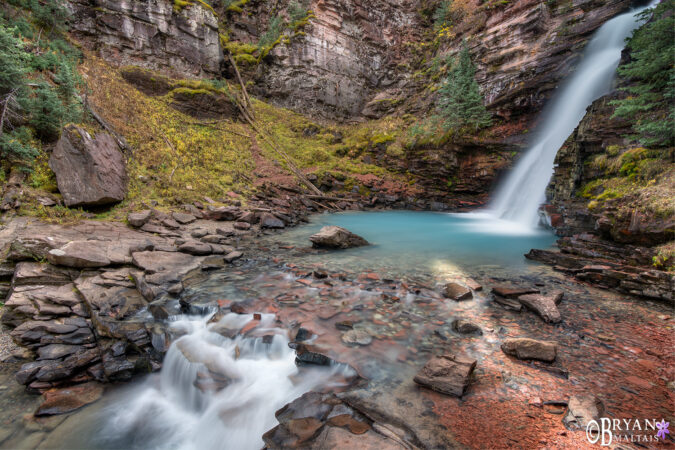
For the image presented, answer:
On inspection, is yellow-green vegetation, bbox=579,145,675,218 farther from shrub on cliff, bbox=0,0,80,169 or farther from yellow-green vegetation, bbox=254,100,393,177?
shrub on cliff, bbox=0,0,80,169

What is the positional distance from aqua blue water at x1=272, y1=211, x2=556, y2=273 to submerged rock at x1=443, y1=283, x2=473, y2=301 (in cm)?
164

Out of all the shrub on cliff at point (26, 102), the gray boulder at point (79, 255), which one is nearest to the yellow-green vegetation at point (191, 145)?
the shrub on cliff at point (26, 102)

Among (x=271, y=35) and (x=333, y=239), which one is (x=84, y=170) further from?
(x=271, y=35)

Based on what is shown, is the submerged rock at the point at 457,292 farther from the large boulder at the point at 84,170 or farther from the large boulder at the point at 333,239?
the large boulder at the point at 84,170

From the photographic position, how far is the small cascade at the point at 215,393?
339 cm

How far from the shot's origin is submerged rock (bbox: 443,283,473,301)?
18.7ft

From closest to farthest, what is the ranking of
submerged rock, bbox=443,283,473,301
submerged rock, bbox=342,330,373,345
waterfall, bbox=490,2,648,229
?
submerged rock, bbox=342,330,373,345 → submerged rock, bbox=443,283,473,301 → waterfall, bbox=490,2,648,229

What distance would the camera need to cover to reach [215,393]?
385 centimetres

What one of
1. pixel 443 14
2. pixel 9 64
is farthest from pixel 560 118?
pixel 9 64

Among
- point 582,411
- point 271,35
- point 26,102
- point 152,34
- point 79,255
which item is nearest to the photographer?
point 582,411

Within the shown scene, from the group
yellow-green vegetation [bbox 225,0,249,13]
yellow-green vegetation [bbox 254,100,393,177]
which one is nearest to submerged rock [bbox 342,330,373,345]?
yellow-green vegetation [bbox 254,100,393,177]

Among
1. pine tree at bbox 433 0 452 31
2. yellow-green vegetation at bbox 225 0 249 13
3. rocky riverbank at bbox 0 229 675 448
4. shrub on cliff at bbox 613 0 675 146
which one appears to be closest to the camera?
rocky riverbank at bbox 0 229 675 448

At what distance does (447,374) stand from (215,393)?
3.19 metres

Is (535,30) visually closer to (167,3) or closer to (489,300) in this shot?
(489,300)
